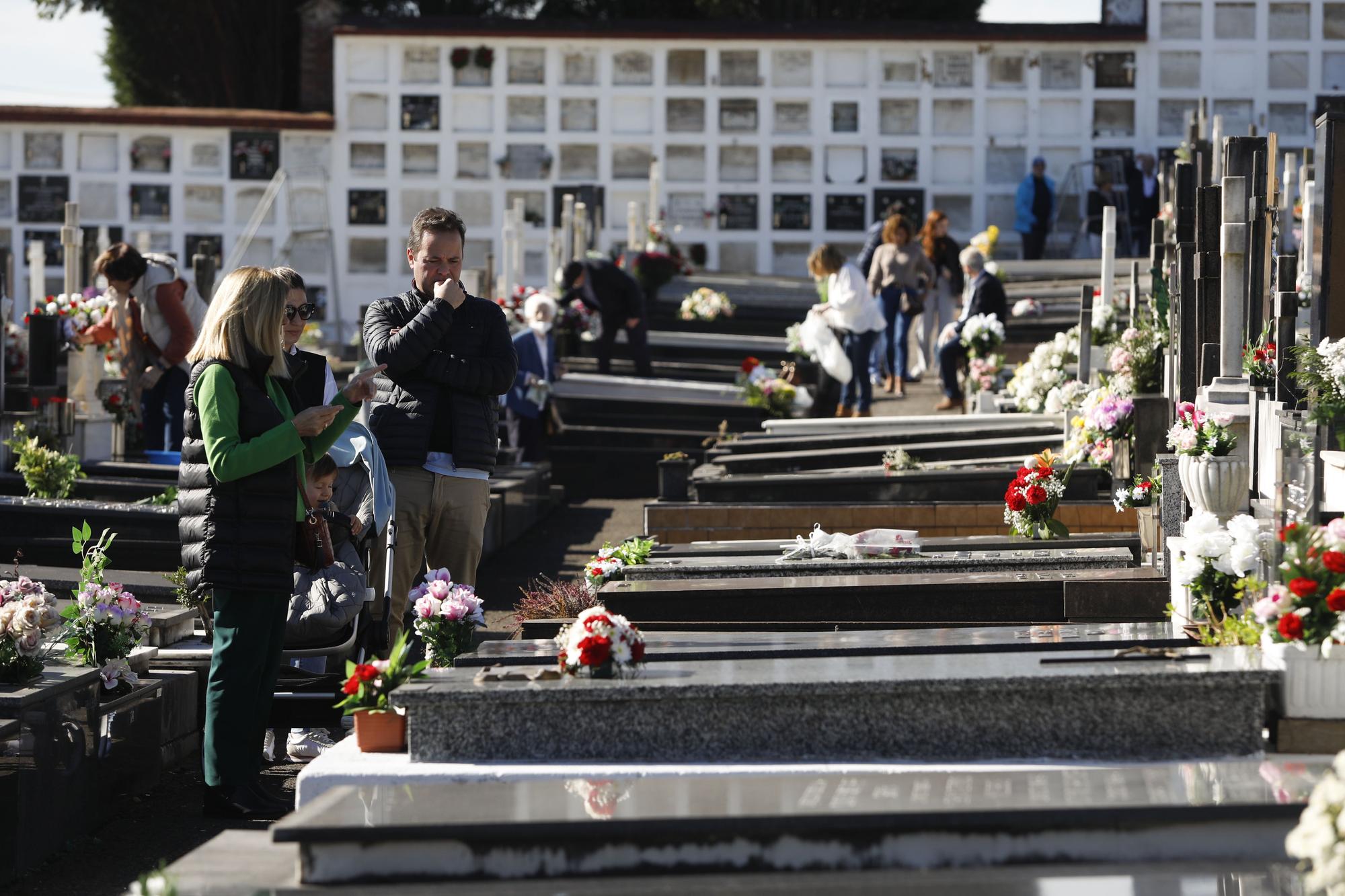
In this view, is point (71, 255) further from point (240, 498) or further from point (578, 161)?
point (240, 498)

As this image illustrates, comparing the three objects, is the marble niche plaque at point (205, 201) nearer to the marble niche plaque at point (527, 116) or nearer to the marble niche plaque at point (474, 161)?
the marble niche plaque at point (474, 161)

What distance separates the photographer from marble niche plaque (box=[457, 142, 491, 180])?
2155 cm

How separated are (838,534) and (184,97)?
73.9ft

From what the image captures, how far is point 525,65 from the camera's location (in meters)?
21.5

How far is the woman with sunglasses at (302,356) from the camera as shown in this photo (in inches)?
215

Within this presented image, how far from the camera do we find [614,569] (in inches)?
253

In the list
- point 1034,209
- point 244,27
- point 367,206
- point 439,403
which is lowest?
Result: point 439,403

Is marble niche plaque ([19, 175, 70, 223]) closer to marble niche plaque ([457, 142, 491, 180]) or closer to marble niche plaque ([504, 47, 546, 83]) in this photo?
marble niche plaque ([457, 142, 491, 180])

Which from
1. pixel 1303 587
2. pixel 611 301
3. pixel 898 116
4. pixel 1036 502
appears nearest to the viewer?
pixel 1303 587

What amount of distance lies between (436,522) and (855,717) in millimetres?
1879

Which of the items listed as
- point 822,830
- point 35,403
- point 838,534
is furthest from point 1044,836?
point 35,403

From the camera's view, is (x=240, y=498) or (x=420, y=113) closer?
(x=240, y=498)

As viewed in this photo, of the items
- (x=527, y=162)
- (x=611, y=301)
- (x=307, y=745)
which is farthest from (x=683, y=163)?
(x=307, y=745)

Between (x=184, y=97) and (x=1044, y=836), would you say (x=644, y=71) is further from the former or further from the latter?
(x=1044, y=836)
